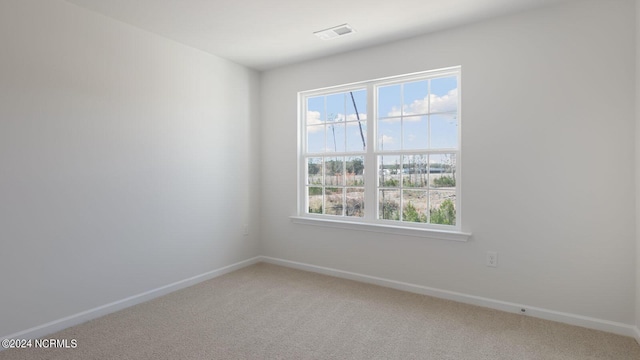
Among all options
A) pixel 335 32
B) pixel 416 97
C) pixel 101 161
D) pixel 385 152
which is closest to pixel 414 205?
pixel 385 152

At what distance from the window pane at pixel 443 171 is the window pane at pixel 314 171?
4.40ft

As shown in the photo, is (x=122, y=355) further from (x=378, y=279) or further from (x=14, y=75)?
(x=378, y=279)

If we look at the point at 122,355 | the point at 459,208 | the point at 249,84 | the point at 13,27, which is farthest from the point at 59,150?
the point at 459,208

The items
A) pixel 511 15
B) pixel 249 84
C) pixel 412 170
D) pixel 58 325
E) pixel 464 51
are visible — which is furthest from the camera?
pixel 249 84

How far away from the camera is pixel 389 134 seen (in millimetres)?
3490

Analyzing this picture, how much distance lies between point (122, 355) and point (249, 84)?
3113mm

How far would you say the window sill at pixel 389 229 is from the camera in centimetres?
303

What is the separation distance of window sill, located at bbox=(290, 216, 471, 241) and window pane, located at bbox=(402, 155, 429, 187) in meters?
0.45

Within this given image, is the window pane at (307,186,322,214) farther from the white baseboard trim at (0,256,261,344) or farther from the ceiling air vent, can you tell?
the ceiling air vent

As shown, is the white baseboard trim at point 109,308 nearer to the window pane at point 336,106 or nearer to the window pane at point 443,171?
the window pane at point 336,106

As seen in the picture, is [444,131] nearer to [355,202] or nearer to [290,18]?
[355,202]

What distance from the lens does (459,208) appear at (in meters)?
3.08

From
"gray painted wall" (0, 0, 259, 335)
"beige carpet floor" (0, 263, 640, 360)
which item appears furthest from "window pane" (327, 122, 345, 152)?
"beige carpet floor" (0, 263, 640, 360)

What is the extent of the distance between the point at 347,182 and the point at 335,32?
1572 millimetres
